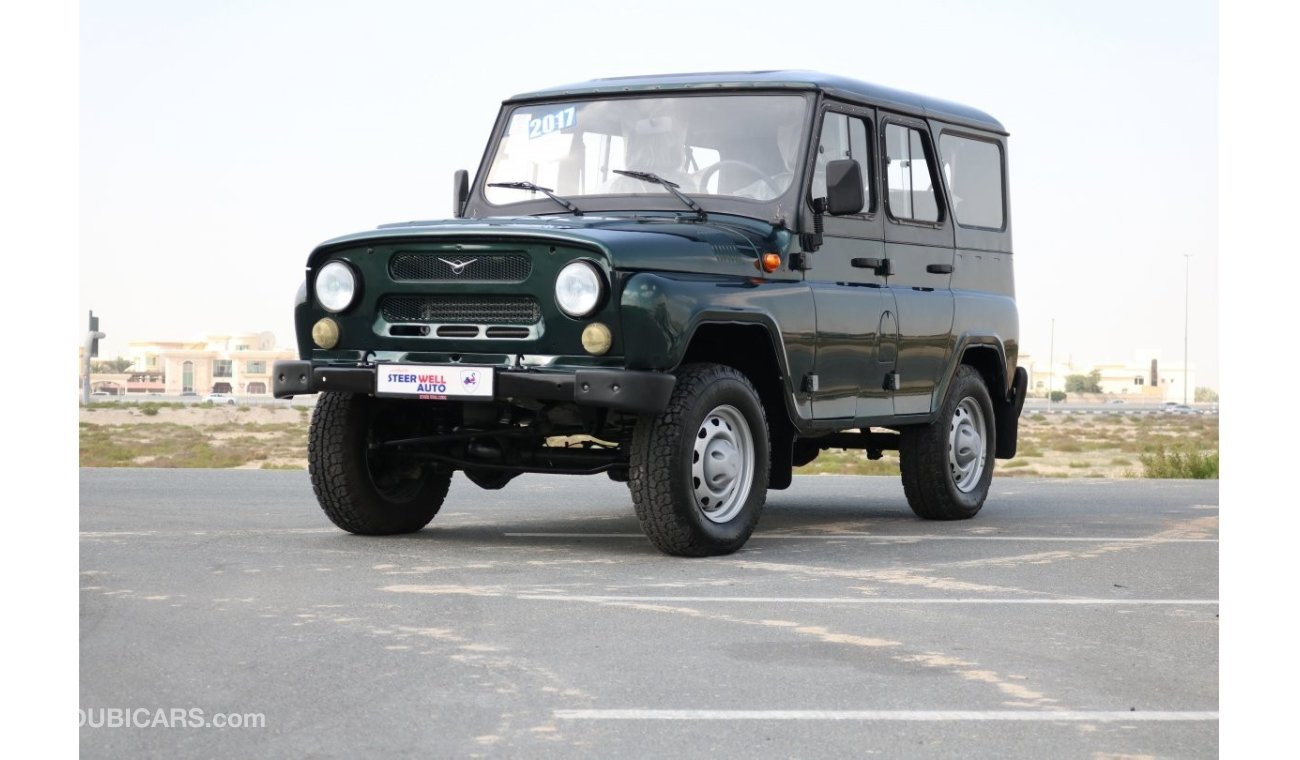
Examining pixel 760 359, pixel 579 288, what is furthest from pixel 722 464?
pixel 579 288

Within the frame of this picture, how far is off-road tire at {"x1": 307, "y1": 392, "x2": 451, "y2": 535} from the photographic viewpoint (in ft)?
32.0

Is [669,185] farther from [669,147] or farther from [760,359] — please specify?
[760,359]

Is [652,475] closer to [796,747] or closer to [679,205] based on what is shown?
[679,205]

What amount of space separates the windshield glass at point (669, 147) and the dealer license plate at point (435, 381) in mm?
1759

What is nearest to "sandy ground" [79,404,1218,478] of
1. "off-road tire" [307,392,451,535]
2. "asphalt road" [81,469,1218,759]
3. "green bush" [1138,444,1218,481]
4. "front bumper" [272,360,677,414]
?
"green bush" [1138,444,1218,481]

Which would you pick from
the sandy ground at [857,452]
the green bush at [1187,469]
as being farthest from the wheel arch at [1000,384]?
the sandy ground at [857,452]

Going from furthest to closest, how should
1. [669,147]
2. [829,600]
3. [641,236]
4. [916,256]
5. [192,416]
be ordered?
[192,416], [916,256], [669,147], [641,236], [829,600]

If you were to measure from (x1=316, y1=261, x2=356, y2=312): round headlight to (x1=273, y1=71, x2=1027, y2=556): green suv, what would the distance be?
11 millimetres

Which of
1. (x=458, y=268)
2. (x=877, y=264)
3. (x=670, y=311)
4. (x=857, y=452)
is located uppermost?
(x=877, y=264)

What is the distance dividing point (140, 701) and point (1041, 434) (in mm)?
66192

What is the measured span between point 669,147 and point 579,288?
1884 mm

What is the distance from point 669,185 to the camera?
995 cm

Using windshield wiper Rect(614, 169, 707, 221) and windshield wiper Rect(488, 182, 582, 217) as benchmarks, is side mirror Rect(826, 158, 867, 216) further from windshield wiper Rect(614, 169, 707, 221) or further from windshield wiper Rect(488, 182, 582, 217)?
windshield wiper Rect(488, 182, 582, 217)

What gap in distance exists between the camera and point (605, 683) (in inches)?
224
